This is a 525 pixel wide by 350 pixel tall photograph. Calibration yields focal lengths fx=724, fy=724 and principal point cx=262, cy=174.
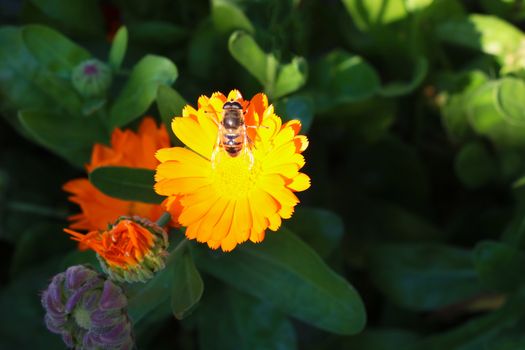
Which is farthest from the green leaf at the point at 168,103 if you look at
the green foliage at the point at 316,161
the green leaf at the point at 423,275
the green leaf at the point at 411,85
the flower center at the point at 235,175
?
the green leaf at the point at 423,275

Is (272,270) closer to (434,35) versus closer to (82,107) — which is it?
(82,107)

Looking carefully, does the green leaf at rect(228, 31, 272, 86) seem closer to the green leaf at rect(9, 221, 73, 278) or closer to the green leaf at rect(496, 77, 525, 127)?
the green leaf at rect(496, 77, 525, 127)

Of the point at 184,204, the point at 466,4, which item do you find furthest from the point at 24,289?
the point at 466,4

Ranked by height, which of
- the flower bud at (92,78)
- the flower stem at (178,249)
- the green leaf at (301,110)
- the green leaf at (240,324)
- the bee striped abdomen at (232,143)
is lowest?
the green leaf at (240,324)

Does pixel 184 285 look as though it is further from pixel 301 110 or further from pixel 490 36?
pixel 490 36

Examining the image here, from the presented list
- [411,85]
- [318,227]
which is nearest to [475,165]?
[411,85]


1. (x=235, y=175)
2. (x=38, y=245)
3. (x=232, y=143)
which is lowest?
(x=38, y=245)

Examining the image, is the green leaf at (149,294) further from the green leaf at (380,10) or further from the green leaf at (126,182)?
the green leaf at (380,10)
